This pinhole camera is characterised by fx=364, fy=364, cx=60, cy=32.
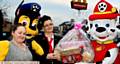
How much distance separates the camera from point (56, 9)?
3838 mm

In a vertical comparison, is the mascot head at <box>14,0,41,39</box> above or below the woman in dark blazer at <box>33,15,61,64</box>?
above

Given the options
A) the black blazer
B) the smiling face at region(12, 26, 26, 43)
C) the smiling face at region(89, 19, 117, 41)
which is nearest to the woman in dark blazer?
the black blazer

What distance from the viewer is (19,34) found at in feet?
12.5

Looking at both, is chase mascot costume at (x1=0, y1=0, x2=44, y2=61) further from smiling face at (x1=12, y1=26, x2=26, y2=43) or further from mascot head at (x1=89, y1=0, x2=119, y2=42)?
mascot head at (x1=89, y1=0, x2=119, y2=42)

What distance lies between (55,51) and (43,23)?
33 centimetres

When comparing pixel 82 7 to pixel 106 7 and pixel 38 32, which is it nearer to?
pixel 106 7

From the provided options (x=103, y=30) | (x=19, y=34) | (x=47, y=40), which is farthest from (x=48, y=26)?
(x=103, y=30)

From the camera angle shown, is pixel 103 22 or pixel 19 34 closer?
pixel 19 34

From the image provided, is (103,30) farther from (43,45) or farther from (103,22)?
(43,45)

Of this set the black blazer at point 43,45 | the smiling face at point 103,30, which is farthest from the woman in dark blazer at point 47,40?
the smiling face at point 103,30

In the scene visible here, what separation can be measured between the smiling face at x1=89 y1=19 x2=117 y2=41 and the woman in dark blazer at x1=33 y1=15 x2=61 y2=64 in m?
0.40

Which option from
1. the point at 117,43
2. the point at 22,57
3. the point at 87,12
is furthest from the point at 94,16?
the point at 22,57

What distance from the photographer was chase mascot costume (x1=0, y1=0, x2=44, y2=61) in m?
3.81

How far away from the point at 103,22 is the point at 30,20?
30.8 inches
